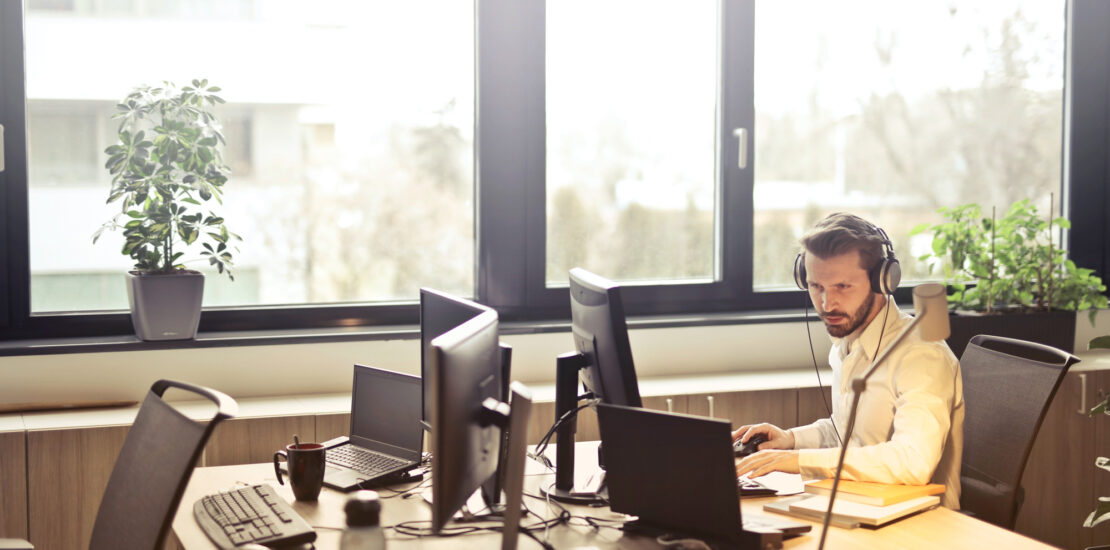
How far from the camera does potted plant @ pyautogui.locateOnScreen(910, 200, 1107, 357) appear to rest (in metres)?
3.21

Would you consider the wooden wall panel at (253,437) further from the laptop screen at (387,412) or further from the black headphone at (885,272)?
the black headphone at (885,272)

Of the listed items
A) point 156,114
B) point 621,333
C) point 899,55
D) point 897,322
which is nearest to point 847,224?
point 897,322

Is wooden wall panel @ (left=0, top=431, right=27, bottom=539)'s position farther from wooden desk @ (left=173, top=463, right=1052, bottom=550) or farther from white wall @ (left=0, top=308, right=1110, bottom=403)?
wooden desk @ (left=173, top=463, right=1052, bottom=550)

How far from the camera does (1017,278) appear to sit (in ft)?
10.6

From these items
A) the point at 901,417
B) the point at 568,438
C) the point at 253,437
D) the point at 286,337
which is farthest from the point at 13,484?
the point at 901,417

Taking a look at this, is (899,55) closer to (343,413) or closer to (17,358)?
(343,413)

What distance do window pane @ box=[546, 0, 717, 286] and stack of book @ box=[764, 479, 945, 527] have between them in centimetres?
153

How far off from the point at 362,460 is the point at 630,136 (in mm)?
1618

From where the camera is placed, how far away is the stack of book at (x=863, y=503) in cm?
168

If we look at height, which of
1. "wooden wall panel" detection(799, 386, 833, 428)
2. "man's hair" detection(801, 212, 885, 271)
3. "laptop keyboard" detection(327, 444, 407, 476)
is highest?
"man's hair" detection(801, 212, 885, 271)

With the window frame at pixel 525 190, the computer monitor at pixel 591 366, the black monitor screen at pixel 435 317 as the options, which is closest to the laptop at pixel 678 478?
the computer monitor at pixel 591 366

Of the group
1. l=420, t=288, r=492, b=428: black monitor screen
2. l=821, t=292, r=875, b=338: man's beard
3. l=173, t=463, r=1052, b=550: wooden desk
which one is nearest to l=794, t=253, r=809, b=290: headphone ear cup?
l=821, t=292, r=875, b=338: man's beard

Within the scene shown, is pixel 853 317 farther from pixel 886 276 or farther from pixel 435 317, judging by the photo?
pixel 435 317

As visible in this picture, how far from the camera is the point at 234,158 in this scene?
2877mm
